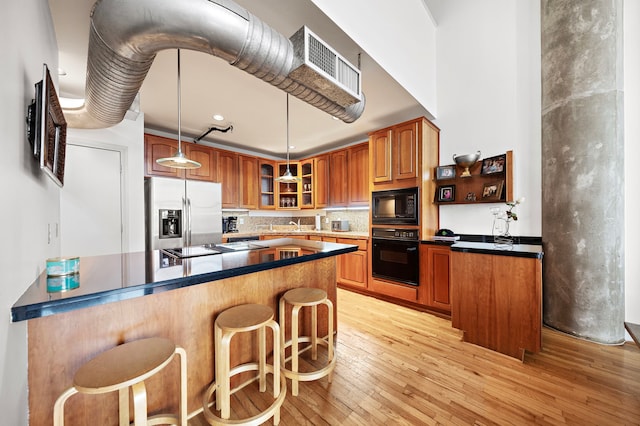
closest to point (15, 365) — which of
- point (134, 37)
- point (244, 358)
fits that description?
point (244, 358)

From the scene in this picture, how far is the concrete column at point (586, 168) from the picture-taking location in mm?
2213

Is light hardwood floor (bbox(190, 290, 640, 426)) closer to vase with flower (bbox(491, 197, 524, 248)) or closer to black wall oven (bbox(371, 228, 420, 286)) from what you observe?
black wall oven (bbox(371, 228, 420, 286))

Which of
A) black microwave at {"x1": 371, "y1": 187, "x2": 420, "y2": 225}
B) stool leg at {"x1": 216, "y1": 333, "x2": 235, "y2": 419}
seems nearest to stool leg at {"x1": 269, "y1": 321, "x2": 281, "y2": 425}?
stool leg at {"x1": 216, "y1": 333, "x2": 235, "y2": 419}

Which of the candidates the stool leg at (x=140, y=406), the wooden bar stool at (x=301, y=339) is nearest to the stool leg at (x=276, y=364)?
the wooden bar stool at (x=301, y=339)

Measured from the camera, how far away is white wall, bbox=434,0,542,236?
271 centimetres

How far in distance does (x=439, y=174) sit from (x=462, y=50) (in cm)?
168

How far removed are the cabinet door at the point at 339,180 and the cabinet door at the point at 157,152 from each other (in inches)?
99.5

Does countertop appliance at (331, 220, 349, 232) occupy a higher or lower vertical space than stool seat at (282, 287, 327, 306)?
higher

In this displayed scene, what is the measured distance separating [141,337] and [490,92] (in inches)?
161

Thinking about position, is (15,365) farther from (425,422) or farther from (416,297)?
(416,297)

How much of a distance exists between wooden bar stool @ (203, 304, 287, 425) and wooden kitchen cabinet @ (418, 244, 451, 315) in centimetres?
209

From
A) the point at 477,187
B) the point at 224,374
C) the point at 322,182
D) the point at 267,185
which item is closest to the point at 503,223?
the point at 477,187

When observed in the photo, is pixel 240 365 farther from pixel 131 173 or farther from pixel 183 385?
pixel 131 173

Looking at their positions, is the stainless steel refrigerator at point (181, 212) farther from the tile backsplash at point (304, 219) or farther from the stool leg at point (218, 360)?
the stool leg at point (218, 360)
